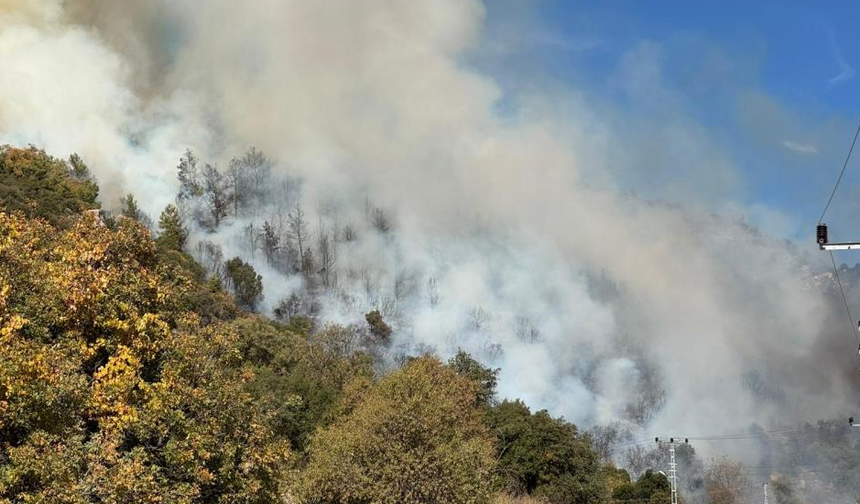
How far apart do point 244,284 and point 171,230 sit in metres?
14.8

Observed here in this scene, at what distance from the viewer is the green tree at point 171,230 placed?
10984 centimetres

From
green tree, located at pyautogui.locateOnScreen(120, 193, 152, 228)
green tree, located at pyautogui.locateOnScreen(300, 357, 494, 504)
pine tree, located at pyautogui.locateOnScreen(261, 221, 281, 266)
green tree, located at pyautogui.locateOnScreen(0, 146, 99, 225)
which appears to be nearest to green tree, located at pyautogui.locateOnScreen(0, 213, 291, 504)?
green tree, located at pyautogui.locateOnScreen(300, 357, 494, 504)

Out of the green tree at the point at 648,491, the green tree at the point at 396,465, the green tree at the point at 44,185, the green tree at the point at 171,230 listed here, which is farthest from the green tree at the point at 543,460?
the green tree at the point at 171,230

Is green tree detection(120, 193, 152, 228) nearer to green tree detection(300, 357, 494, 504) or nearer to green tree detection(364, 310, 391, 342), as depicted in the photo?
green tree detection(364, 310, 391, 342)

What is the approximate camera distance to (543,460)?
232ft

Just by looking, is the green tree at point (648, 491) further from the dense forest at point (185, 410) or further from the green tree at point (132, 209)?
the green tree at point (132, 209)

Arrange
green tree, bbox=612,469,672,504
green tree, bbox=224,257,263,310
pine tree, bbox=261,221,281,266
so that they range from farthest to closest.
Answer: pine tree, bbox=261,221,281,266, green tree, bbox=224,257,263,310, green tree, bbox=612,469,672,504

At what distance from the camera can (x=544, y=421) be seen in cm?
7388

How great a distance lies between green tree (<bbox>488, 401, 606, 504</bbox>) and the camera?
7000 centimetres

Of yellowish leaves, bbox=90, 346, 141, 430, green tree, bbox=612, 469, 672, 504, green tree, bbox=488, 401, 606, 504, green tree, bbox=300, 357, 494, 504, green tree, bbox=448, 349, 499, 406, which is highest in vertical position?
green tree, bbox=448, 349, 499, 406

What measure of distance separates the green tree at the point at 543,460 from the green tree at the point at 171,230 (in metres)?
57.6

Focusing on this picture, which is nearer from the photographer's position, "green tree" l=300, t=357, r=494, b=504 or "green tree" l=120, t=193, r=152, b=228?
"green tree" l=300, t=357, r=494, b=504

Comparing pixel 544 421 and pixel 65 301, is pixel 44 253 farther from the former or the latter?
pixel 544 421

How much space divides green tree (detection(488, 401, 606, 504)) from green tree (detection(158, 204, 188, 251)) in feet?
189
